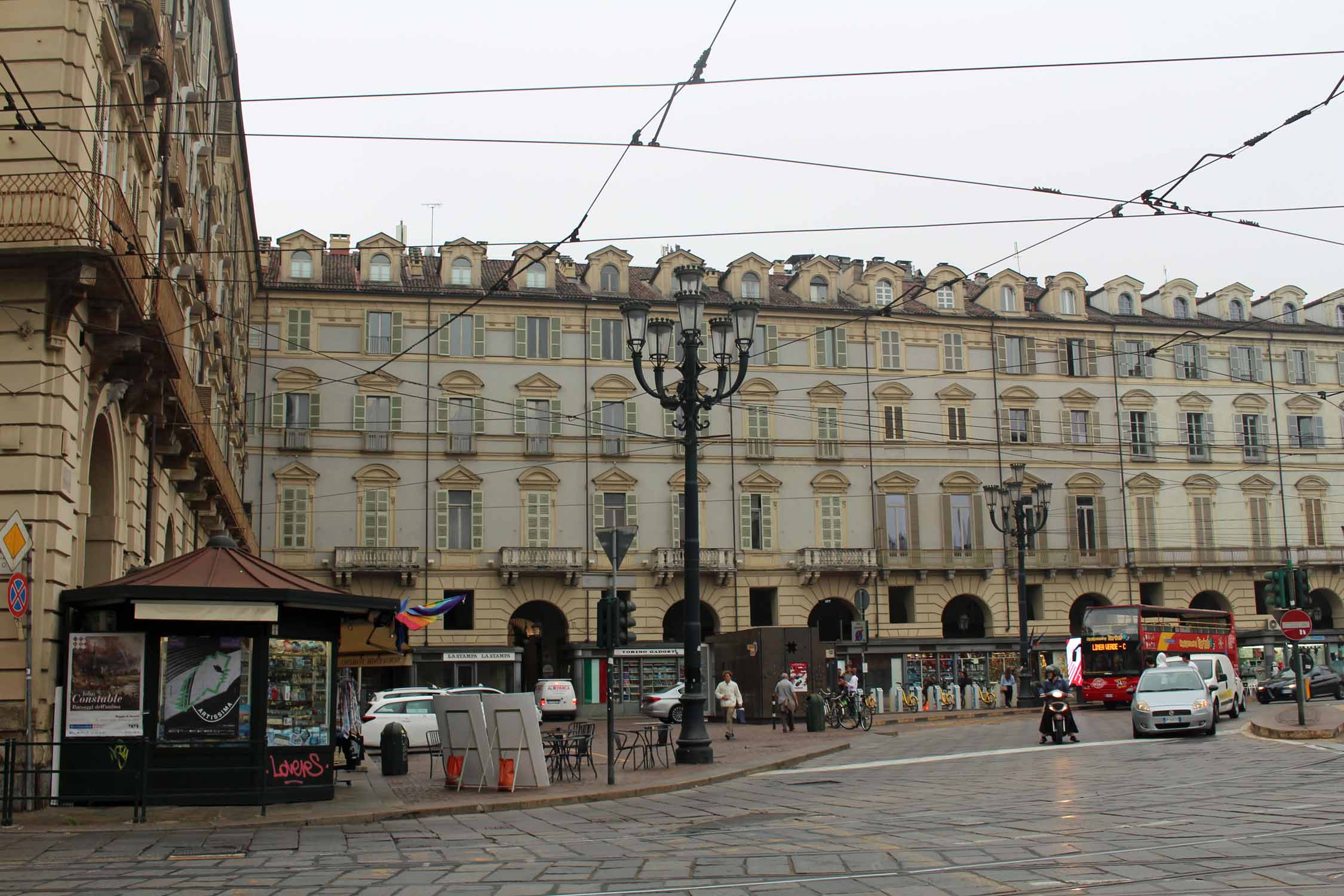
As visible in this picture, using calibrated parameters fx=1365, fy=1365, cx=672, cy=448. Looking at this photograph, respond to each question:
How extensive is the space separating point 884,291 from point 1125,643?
21028 mm

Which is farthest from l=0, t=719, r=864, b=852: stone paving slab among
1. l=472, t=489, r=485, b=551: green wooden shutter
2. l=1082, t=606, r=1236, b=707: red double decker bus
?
l=472, t=489, r=485, b=551: green wooden shutter

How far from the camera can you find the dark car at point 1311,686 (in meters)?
45.5

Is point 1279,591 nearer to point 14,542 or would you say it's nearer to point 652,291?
point 14,542

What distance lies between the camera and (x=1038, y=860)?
10.9 meters

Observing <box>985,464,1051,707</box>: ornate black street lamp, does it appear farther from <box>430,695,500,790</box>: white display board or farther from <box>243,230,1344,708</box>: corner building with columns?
<box>430,695,500,790</box>: white display board

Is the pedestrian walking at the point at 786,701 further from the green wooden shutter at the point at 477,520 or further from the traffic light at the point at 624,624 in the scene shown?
the green wooden shutter at the point at 477,520

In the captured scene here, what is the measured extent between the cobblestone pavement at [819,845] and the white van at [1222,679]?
13.5 m

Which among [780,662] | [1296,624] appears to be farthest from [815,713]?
[1296,624]

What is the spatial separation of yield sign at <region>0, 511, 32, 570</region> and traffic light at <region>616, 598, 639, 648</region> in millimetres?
8229

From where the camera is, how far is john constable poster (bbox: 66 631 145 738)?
16406 mm

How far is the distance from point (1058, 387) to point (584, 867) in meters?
49.3

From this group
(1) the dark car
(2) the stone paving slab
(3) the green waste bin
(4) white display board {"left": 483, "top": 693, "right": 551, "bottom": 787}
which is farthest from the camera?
(1) the dark car

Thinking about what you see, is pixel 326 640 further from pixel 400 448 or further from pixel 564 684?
pixel 400 448

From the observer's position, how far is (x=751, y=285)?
5591 centimetres
